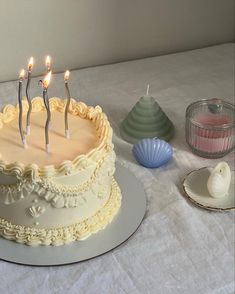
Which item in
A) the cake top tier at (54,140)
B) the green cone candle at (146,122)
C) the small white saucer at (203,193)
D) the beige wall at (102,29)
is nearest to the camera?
the cake top tier at (54,140)

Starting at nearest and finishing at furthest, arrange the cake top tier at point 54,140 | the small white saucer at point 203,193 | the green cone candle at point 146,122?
1. the cake top tier at point 54,140
2. the small white saucer at point 203,193
3. the green cone candle at point 146,122

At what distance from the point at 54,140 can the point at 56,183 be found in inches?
3.0

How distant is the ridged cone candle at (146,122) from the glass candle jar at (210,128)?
1.7 inches

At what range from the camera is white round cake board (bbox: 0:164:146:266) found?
0.70m

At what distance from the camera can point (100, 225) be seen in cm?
74

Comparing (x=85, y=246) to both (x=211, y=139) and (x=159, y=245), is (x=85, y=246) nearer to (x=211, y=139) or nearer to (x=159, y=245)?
(x=159, y=245)

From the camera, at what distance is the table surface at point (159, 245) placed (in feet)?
2.22

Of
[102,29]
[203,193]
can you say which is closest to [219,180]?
[203,193]

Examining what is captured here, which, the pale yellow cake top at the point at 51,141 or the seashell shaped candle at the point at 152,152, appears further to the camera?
the seashell shaped candle at the point at 152,152

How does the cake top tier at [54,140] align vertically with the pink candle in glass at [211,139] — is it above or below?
above

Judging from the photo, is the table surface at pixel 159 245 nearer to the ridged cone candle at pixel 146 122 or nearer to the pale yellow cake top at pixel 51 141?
the ridged cone candle at pixel 146 122

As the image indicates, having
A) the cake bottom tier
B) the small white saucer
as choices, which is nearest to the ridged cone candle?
the small white saucer

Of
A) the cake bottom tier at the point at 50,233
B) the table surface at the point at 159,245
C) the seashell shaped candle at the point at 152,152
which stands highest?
the seashell shaped candle at the point at 152,152

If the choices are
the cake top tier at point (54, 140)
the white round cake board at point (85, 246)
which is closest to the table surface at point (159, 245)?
the white round cake board at point (85, 246)
